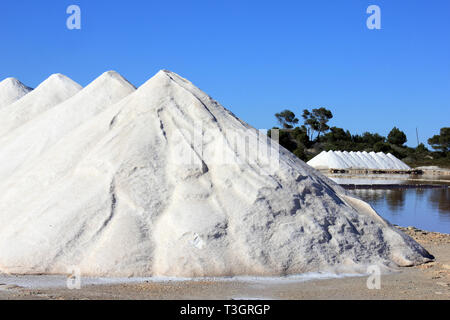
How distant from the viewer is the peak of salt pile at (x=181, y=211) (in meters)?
6.98

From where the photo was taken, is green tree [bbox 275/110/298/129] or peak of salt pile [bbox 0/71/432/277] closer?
peak of salt pile [bbox 0/71/432/277]

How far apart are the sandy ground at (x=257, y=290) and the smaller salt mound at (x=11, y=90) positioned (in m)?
13.3

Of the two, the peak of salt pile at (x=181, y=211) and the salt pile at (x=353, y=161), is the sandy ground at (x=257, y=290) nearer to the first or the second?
A: the peak of salt pile at (x=181, y=211)

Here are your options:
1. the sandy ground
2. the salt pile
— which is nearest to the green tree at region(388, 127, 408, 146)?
the salt pile

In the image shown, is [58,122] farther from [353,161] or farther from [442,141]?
[442,141]

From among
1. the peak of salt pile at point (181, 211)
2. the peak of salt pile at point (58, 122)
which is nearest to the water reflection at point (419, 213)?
the peak of salt pile at point (181, 211)

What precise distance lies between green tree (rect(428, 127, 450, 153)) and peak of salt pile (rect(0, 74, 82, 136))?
246ft

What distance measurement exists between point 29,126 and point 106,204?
5.43m

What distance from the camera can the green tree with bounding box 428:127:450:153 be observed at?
81.7 meters

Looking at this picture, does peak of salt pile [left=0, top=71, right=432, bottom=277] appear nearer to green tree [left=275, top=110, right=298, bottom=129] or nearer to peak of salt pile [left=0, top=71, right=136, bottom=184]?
peak of salt pile [left=0, top=71, right=136, bottom=184]

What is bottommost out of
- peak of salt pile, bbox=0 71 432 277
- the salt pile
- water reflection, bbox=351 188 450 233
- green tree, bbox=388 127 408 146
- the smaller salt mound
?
water reflection, bbox=351 188 450 233

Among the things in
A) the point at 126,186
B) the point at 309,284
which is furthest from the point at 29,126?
the point at 309,284

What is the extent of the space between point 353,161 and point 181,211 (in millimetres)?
54923

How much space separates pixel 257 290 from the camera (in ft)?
20.8
